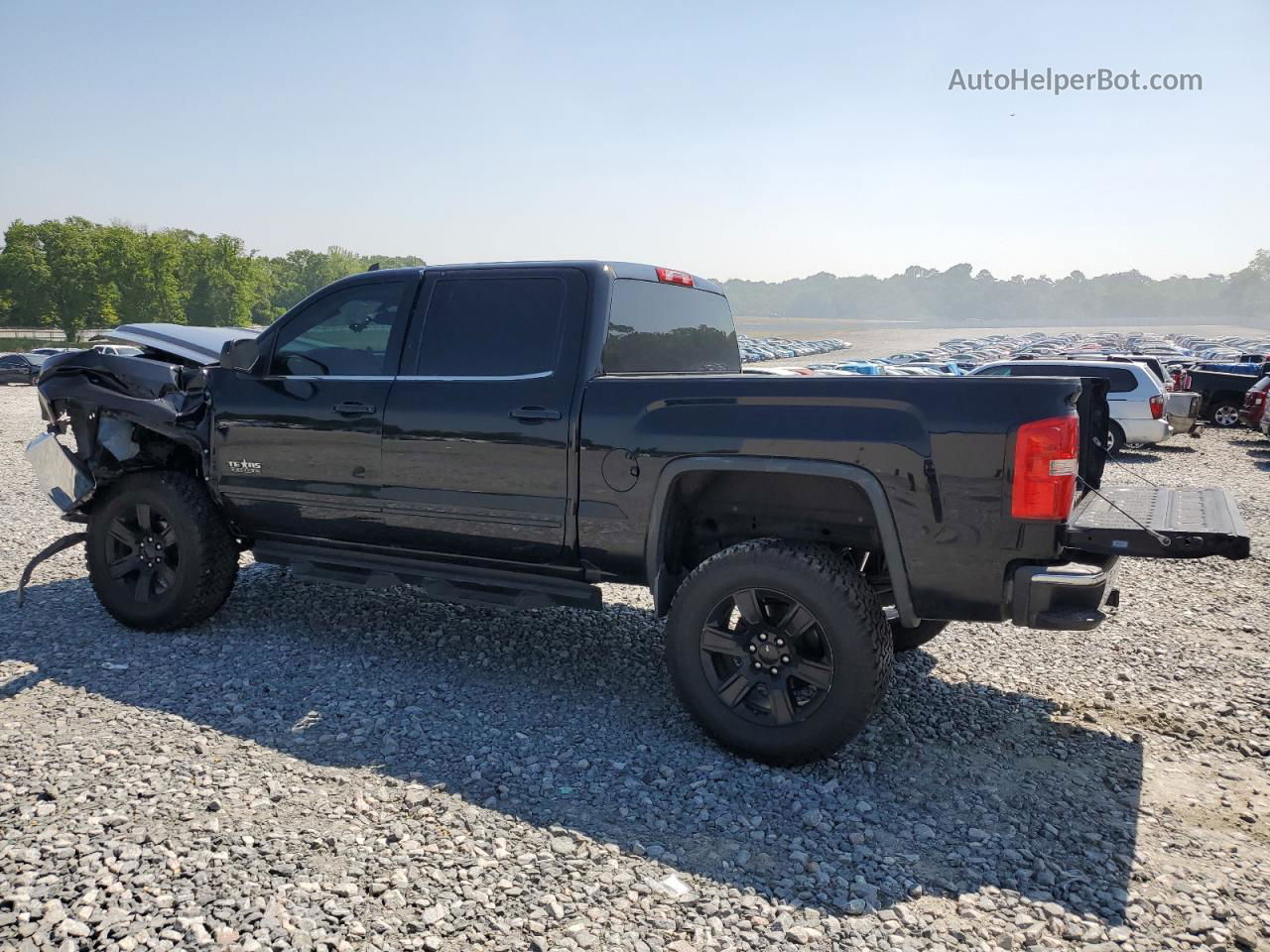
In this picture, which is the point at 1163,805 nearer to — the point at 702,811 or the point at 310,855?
the point at 702,811

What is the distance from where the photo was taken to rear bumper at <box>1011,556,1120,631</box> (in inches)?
134

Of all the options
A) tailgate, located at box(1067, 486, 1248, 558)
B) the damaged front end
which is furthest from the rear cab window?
the damaged front end

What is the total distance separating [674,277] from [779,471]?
1637 millimetres

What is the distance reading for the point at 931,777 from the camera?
3818mm

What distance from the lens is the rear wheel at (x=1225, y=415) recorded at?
21312 millimetres

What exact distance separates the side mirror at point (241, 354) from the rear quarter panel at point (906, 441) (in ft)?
7.20

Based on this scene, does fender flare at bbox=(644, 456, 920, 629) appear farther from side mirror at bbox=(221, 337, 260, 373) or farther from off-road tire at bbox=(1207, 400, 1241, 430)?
off-road tire at bbox=(1207, 400, 1241, 430)

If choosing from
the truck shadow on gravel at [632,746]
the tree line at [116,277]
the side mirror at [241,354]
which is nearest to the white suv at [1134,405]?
the truck shadow on gravel at [632,746]

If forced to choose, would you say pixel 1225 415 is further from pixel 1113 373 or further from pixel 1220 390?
pixel 1113 373

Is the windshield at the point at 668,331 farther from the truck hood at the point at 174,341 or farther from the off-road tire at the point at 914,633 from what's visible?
the truck hood at the point at 174,341

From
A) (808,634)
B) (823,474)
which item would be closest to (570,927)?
(808,634)

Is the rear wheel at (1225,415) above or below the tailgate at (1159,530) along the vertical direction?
below

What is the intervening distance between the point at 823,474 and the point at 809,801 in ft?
4.18

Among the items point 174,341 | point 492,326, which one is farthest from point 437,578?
point 174,341
